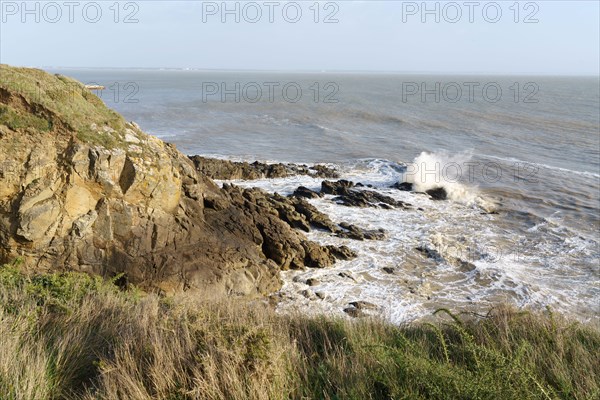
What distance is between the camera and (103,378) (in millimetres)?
3910

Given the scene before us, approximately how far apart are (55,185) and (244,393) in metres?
9.17

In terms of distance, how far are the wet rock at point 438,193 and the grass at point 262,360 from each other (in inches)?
747

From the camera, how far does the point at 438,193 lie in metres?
24.5

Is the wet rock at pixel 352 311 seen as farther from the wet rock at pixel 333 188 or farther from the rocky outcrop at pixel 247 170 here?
the rocky outcrop at pixel 247 170

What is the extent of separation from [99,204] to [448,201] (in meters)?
18.2

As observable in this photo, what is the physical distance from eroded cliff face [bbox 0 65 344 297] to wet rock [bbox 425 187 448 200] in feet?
44.9

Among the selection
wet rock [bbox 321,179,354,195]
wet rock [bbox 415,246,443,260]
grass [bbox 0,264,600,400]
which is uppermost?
wet rock [bbox 321,179,354,195]

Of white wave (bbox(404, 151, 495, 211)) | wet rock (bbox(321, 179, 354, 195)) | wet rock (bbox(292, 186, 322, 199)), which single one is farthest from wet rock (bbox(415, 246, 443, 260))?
white wave (bbox(404, 151, 495, 211))

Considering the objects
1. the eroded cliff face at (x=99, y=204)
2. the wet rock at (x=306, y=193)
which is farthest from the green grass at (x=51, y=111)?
the wet rock at (x=306, y=193)

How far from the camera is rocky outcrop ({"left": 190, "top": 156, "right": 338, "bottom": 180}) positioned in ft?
81.5

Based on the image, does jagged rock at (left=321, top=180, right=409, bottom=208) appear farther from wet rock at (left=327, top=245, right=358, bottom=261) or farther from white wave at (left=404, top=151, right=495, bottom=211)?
wet rock at (left=327, top=245, right=358, bottom=261)

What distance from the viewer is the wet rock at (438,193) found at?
24.2 metres

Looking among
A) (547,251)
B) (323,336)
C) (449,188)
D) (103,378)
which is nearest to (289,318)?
(323,336)

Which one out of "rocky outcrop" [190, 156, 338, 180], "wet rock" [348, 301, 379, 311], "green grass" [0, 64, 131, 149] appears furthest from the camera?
"rocky outcrop" [190, 156, 338, 180]
